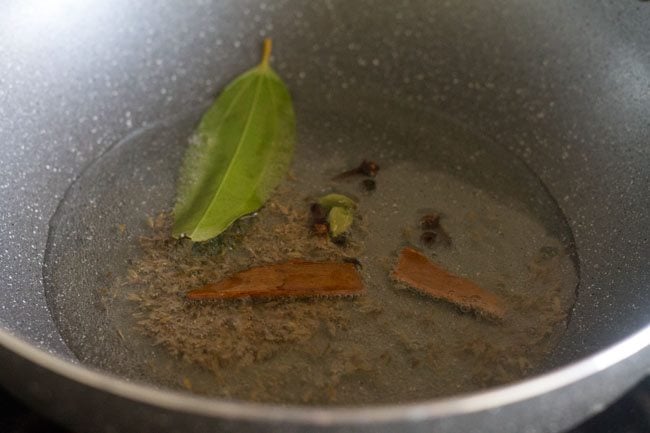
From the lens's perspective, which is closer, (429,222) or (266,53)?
(429,222)

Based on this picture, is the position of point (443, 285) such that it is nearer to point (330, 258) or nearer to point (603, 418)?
point (330, 258)

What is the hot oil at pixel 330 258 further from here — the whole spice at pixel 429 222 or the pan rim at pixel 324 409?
the pan rim at pixel 324 409

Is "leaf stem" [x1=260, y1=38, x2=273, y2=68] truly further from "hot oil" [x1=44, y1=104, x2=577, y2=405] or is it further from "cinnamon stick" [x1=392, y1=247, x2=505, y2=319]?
"cinnamon stick" [x1=392, y1=247, x2=505, y2=319]

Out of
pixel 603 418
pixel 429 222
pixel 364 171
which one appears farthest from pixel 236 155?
pixel 603 418

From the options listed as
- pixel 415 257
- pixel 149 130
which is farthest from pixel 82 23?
pixel 415 257

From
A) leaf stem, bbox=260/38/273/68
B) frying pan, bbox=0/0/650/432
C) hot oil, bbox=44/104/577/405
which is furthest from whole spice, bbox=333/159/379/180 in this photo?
leaf stem, bbox=260/38/273/68
